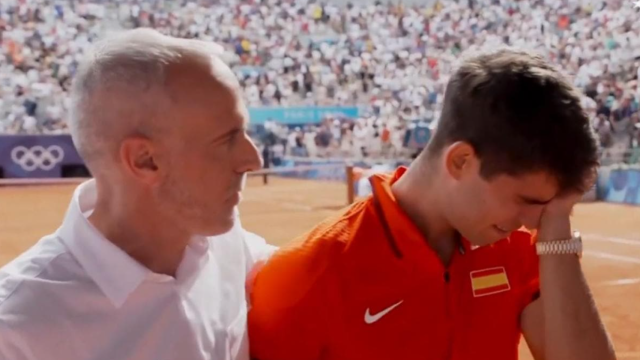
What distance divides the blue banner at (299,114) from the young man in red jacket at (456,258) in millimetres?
15911

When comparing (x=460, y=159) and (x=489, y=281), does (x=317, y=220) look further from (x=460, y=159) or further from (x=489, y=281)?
(x=460, y=159)

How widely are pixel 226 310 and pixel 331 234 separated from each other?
235 mm

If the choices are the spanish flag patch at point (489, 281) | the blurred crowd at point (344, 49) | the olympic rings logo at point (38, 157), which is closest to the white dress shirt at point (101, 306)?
the spanish flag patch at point (489, 281)

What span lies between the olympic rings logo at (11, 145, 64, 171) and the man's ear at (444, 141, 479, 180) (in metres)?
12.7

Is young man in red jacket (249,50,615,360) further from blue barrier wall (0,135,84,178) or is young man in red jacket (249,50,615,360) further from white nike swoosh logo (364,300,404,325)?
blue barrier wall (0,135,84,178)

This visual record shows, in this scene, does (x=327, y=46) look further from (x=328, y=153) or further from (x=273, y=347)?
(x=273, y=347)

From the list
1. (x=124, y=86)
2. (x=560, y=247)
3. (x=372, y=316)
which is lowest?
(x=372, y=316)

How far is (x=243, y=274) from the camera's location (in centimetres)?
154

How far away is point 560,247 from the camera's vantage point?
1.45 meters

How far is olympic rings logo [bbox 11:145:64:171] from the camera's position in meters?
13.3

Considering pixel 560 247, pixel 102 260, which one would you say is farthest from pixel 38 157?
pixel 560 247

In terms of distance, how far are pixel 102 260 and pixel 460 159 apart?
634mm

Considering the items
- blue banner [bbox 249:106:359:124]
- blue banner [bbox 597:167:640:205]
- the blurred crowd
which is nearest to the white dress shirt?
blue banner [bbox 597:167:640:205]

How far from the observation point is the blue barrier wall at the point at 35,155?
43.3ft
